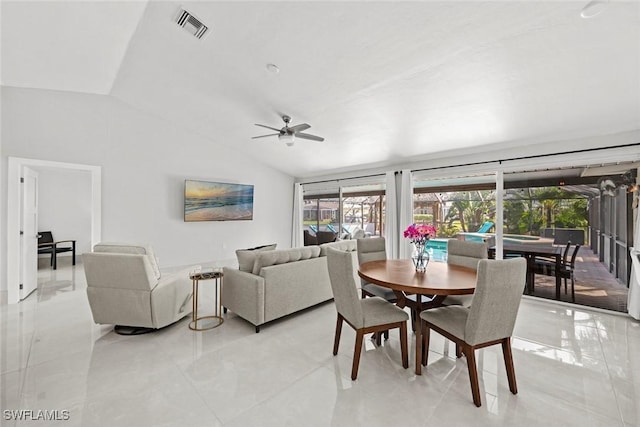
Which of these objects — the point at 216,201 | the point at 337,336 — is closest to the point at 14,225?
the point at 216,201

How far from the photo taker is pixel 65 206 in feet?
23.1

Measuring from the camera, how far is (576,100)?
2.95m

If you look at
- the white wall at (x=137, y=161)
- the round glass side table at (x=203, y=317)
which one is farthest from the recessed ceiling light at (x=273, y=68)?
the white wall at (x=137, y=161)

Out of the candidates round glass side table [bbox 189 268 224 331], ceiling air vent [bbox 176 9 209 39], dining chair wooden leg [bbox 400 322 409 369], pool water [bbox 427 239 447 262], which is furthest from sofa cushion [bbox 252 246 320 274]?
pool water [bbox 427 239 447 262]

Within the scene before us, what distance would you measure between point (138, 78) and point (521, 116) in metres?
5.45

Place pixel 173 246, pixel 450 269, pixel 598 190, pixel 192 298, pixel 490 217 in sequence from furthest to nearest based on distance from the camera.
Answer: pixel 173 246, pixel 490 217, pixel 598 190, pixel 192 298, pixel 450 269

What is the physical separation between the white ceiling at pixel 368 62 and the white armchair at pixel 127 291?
8.09ft

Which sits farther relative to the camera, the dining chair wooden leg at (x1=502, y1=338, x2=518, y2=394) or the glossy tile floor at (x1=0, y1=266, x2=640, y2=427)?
the dining chair wooden leg at (x1=502, y1=338, x2=518, y2=394)

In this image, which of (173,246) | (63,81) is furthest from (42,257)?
(63,81)

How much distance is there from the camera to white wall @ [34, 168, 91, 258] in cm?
675

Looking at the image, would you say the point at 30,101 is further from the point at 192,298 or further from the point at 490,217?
the point at 490,217

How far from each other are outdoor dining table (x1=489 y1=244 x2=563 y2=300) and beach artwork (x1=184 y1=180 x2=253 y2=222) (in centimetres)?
535

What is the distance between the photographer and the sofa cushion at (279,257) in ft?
9.69

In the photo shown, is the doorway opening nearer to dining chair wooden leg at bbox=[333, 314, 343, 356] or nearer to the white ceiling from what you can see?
the white ceiling
